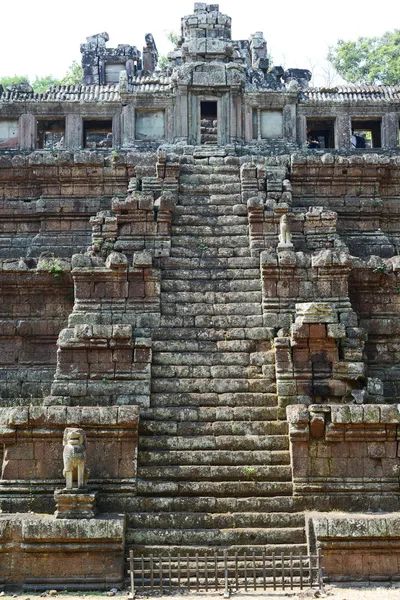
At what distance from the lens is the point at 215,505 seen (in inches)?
436

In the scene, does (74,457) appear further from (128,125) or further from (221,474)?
(128,125)

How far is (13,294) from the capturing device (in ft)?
48.8

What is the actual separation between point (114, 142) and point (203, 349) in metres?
12.1

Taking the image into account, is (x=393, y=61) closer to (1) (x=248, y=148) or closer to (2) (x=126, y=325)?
(1) (x=248, y=148)

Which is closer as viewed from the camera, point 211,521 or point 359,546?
point 359,546

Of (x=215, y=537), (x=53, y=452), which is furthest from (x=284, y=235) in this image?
(x=215, y=537)

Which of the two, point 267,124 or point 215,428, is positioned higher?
point 267,124

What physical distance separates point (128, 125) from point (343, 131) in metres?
6.33

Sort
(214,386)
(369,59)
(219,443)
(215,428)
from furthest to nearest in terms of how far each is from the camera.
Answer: (369,59) → (214,386) → (215,428) → (219,443)

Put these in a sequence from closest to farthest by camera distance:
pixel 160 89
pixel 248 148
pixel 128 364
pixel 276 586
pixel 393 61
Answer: pixel 276 586
pixel 128 364
pixel 248 148
pixel 160 89
pixel 393 61

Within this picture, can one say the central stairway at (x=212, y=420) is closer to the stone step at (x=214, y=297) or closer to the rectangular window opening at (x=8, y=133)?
the stone step at (x=214, y=297)

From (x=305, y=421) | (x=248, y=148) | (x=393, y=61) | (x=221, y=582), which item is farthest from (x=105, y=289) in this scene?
(x=393, y=61)

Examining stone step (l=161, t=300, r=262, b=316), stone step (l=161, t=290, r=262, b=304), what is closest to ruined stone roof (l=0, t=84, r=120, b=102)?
stone step (l=161, t=290, r=262, b=304)

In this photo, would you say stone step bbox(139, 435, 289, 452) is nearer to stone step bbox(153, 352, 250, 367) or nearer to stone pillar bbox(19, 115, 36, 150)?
stone step bbox(153, 352, 250, 367)
